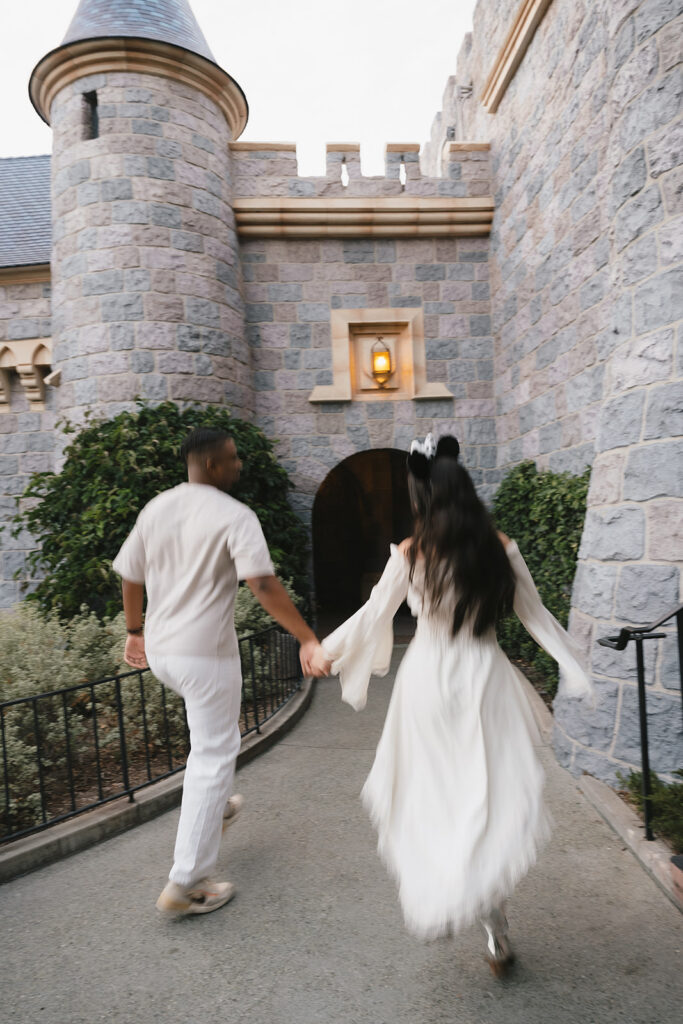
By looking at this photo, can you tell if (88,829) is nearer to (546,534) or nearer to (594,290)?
(546,534)

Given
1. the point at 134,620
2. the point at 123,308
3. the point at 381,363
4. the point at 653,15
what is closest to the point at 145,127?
the point at 123,308

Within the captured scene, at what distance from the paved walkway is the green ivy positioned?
10.6ft

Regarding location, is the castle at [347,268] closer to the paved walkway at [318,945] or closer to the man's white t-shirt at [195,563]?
the paved walkway at [318,945]

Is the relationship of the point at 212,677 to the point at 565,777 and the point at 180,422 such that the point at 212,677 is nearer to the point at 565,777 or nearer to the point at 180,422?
the point at 565,777

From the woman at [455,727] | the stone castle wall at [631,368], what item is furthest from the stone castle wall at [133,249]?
the woman at [455,727]

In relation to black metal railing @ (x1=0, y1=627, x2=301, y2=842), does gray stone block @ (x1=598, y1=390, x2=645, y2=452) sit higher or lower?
higher

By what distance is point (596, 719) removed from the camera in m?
3.48

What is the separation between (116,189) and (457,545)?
6.64 metres

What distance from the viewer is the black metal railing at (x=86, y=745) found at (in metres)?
3.22

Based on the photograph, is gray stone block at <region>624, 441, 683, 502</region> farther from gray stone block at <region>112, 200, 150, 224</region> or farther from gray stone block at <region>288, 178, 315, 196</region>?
gray stone block at <region>288, 178, 315, 196</region>

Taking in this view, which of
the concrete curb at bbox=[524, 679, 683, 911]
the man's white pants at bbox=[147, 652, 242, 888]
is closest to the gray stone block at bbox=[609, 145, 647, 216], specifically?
the concrete curb at bbox=[524, 679, 683, 911]

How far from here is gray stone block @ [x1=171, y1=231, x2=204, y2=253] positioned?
702cm

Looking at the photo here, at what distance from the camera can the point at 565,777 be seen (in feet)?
11.9

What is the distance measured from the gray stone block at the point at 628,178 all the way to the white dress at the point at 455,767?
2675 mm
